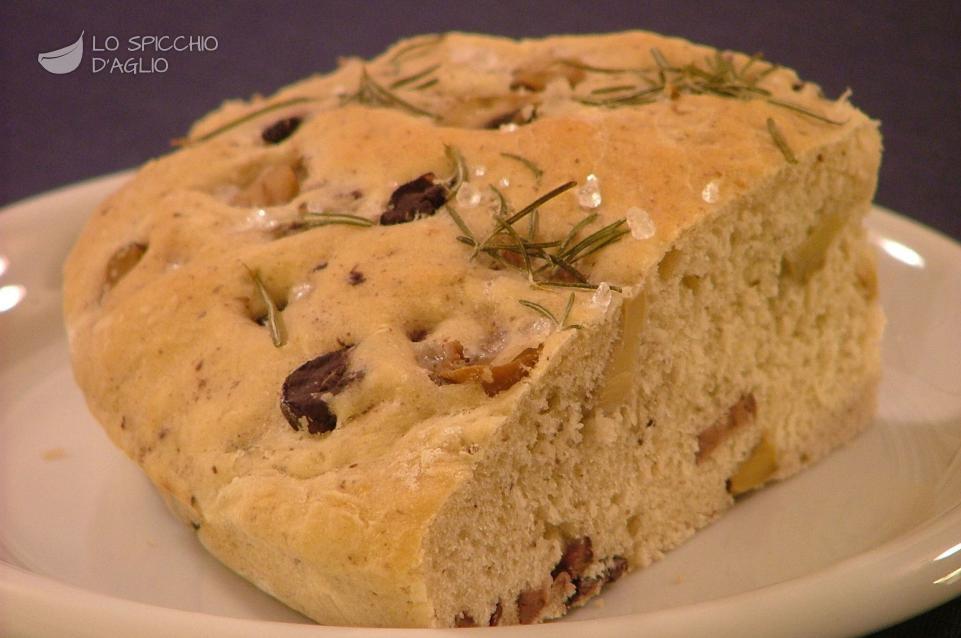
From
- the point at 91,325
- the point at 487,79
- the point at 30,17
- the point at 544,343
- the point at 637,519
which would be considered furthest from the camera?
the point at 30,17

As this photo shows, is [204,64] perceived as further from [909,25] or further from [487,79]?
[909,25]

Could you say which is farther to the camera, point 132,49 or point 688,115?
point 132,49

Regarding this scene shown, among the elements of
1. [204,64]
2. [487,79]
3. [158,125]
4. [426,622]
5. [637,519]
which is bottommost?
[158,125]

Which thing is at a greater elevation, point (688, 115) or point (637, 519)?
point (688, 115)

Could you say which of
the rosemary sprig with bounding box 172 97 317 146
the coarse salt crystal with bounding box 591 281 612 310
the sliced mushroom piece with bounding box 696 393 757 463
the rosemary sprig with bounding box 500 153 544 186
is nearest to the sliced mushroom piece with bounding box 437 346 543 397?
the coarse salt crystal with bounding box 591 281 612 310

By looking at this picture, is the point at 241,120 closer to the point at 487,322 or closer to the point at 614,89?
the point at 614,89

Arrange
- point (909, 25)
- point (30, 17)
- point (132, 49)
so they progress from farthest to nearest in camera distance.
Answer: point (909, 25) → point (30, 17) → point (132, 49)

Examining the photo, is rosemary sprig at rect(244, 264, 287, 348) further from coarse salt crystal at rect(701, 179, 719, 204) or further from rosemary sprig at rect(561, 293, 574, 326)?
coarse salt crystal at rect(701, 179, 719, 204)

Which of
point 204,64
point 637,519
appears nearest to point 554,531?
point 637,519
